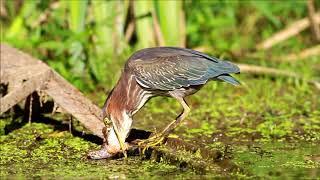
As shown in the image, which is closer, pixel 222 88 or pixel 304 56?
pixel 222 88

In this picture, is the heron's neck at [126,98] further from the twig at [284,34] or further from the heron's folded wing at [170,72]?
the twig at [284,34]

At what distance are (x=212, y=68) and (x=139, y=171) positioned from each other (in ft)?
2.56

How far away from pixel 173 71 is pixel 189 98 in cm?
175

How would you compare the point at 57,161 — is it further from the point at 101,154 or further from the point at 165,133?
the point at 165,133

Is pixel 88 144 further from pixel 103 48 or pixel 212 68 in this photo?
pixel 103 48

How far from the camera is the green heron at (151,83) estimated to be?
491 centimetres

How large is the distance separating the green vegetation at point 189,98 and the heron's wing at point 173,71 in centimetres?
48

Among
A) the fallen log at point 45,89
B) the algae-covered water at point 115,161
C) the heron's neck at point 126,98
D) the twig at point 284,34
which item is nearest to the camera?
the algae-covered water at point 115,161

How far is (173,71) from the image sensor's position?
5008mm

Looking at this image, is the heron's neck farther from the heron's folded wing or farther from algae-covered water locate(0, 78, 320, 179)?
algae-covered water locate(0, 78, 320, 179)

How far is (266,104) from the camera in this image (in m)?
6.82

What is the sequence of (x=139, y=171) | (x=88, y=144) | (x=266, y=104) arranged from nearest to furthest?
(x=139, y=171)
(x=88, y=144)
(x=266, y=104)

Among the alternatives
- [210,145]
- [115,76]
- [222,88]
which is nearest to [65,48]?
[115,76]

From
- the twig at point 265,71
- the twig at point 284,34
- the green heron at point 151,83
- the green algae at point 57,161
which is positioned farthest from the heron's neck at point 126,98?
the twig at point 284,34
